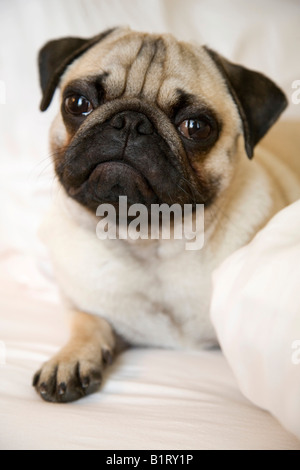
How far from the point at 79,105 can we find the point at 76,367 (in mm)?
743

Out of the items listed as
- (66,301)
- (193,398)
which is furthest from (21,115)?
(193,398)

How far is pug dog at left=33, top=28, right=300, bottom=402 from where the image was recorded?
5.05ft

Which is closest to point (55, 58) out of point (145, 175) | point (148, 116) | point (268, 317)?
point (148, 116)

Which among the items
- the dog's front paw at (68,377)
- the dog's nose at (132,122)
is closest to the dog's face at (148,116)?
the dog's nose at (132,122)

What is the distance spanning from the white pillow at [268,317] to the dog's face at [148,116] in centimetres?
37

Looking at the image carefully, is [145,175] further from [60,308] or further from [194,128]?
[60,308]

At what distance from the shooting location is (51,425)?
47.6 inches

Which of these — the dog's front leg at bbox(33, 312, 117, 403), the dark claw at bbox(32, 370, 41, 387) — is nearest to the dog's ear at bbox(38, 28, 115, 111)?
the dog's front leg at bbox(33, 312, 117, 403)

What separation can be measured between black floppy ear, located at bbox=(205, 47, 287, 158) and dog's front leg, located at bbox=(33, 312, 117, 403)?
2.36 feet

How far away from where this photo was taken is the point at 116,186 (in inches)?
61.1

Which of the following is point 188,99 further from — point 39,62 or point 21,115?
point 21,115
